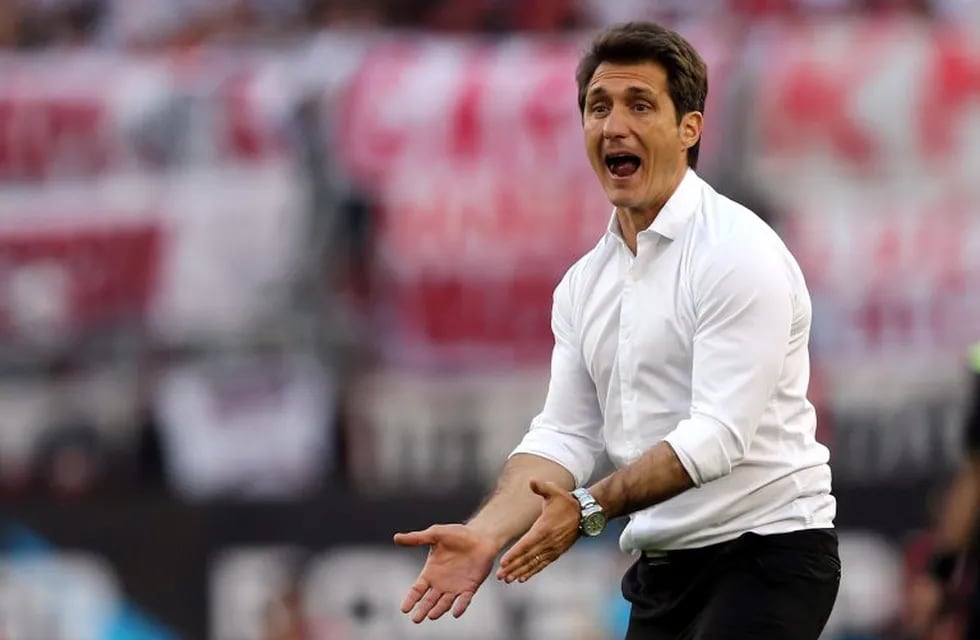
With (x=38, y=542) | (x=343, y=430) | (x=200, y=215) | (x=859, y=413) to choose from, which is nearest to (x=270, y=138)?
(x=200, y=215)

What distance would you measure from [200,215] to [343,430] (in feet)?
5.23

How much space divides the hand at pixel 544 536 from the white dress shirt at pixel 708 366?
290 mm

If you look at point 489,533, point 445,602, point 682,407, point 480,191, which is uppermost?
point 682,407

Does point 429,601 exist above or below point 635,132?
below

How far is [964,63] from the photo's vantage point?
11.8m

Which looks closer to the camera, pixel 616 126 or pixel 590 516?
pixel 590 516

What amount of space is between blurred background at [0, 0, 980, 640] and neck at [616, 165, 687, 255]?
5.83 m

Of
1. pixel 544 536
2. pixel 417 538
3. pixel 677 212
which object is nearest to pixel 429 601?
pixel 417 538

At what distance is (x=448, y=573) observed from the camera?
15.9 feet

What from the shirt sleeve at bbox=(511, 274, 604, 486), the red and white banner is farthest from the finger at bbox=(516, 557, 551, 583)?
the red and white banner

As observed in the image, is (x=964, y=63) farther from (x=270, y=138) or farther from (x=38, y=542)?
(x=38, y=542)

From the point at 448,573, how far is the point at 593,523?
0.36m

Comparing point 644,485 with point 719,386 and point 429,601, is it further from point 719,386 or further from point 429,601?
point 429,601

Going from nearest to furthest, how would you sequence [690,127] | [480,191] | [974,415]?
[690,127]
[974,415]
[480,191]
